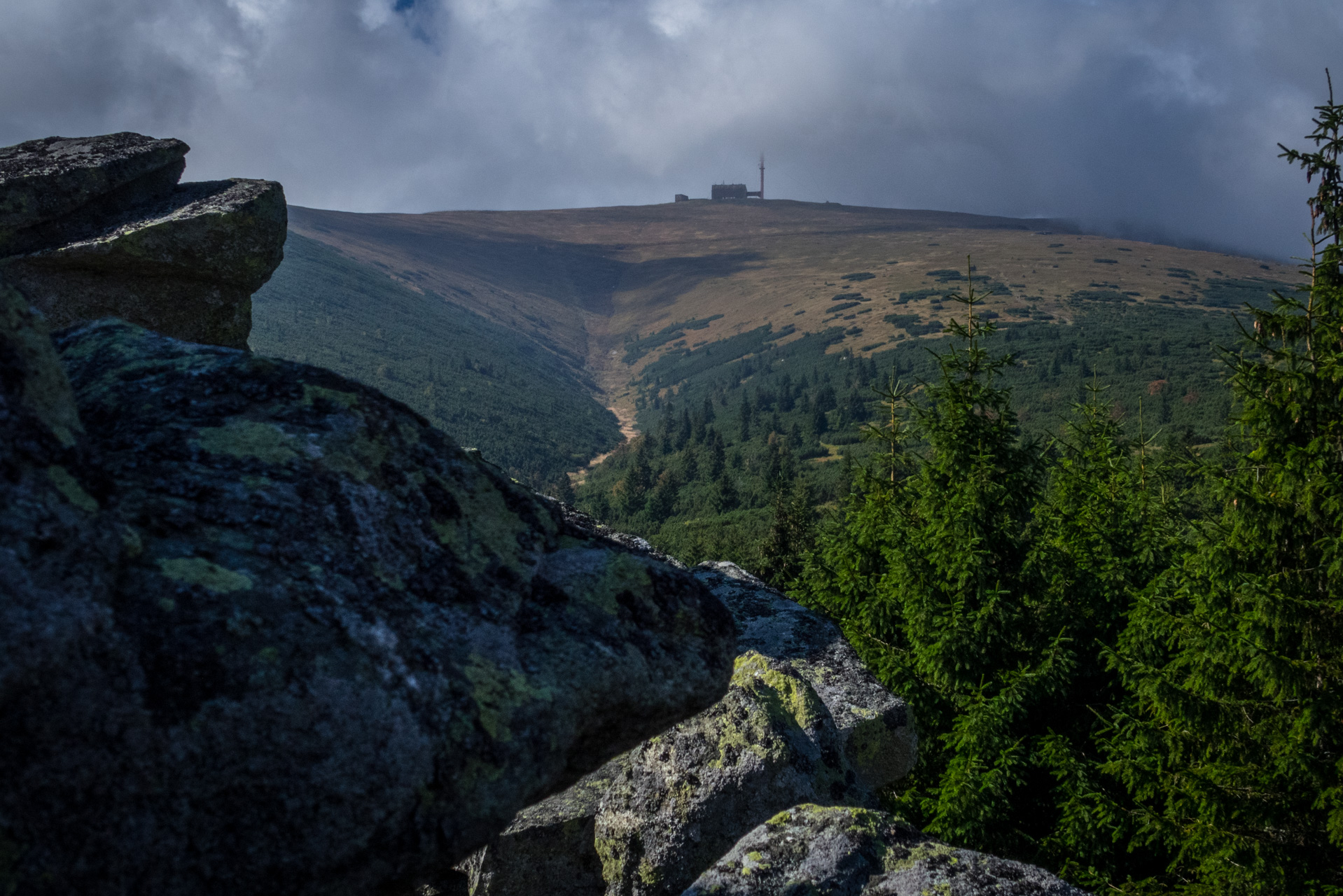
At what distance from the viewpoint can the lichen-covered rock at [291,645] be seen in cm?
230

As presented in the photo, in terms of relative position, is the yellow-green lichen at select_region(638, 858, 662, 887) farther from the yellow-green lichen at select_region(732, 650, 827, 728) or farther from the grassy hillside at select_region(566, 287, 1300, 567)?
the grassy hillside at select_region(566, 287, 1300, 567)

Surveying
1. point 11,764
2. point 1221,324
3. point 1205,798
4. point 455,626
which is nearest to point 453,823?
point 455,626

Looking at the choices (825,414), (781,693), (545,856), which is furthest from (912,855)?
(825,414)

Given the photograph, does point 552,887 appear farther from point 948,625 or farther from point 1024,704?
point 1024,704

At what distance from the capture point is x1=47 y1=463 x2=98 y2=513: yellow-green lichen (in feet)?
8.30

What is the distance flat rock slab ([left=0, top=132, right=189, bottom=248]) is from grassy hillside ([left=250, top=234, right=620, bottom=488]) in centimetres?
10795

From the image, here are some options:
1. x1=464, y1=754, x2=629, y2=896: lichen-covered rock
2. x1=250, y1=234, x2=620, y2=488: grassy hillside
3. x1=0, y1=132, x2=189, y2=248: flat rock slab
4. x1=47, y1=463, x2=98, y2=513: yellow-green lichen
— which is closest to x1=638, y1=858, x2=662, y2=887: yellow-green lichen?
x1=464, y1=754, x2=629, y2=896: lichen-covered rock

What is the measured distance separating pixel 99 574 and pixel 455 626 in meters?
1.22

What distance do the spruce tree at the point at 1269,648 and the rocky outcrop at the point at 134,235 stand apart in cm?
1382

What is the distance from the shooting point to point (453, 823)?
292 centimetres

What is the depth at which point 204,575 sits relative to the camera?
9.08ft

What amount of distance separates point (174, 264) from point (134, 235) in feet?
1.51

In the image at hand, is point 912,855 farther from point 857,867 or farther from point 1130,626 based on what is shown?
point 1130,626

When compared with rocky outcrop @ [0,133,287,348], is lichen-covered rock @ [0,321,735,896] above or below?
below
